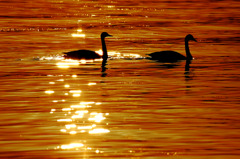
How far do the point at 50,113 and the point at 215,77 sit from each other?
9.43 metres

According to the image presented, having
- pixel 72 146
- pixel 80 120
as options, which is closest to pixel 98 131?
pixel 80 120

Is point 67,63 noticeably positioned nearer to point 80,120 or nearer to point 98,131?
point 80,120

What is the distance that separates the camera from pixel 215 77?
90.7ft

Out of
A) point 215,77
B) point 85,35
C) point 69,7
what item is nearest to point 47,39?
point 85,35

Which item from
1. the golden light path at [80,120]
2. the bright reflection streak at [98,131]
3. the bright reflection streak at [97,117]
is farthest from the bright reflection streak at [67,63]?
the bright reflection streak at [98,131]

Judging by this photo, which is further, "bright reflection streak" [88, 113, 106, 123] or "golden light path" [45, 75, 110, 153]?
"bright reflection streak" [88, 113, 106, 123]

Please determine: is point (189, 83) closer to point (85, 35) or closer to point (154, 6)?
point (85, 35)

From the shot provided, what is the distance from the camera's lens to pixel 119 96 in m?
22.8

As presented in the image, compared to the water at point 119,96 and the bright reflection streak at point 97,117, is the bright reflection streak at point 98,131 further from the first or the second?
the bright reflection streak at point 97,117

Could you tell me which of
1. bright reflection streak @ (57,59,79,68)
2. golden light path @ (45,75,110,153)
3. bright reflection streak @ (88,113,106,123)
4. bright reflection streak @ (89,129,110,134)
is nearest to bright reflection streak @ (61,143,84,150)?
golden light path @ (45,75,110,153)

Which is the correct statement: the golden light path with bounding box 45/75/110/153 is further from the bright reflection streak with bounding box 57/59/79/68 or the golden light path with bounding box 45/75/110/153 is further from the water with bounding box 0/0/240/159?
the bright reflection streak with bounding box 57/59/79/68

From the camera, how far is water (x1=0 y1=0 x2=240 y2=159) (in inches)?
631

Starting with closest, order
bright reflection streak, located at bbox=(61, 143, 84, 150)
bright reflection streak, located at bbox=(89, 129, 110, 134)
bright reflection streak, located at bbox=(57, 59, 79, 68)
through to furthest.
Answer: bright reflection streak, located at bbox=(61, 143, 84, 150) → bright reflection streak, located at bbox=(89, 129, 110, 134) → bright reflection streak, located at bbox=(57, 59, 79, 68)

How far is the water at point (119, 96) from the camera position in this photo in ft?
52.6
